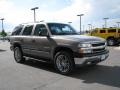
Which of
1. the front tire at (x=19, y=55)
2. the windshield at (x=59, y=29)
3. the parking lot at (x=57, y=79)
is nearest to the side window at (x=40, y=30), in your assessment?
the windshield at (x=59, y=29)

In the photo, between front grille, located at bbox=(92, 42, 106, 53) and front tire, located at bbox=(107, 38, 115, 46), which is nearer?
front grille, located at bbox=(92, 42, 106, 53)

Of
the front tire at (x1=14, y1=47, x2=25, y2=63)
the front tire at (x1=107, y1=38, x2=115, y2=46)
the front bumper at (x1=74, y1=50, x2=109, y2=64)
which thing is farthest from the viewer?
the front tire at (x1=107, y1=38, x2=115, y2=46)

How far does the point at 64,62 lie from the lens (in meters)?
7.86

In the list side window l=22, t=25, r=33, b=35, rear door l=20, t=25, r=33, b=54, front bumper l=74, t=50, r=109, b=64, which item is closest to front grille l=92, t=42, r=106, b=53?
front bumper l=74, t=50, r=109, b=64

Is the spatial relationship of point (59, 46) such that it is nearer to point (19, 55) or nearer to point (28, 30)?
point (28, 30)

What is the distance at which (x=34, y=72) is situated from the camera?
334 inches

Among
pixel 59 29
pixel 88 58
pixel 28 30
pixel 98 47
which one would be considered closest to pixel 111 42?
pixel 28 30

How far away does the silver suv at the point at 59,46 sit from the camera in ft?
24.1

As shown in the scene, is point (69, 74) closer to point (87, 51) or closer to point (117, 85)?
point (87, 51)

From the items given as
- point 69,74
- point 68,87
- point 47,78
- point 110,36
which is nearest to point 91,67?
point 69,74

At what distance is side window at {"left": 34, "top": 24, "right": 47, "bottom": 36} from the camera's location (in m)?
8.71

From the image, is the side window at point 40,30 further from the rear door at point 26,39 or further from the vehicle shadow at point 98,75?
the vehicle shadow at point 98,75

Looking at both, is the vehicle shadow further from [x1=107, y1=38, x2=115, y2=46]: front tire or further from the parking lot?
[x1=107, y1=38, x2=115, y2=46]: front tire

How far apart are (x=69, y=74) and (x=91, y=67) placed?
A: 5.04 feet
